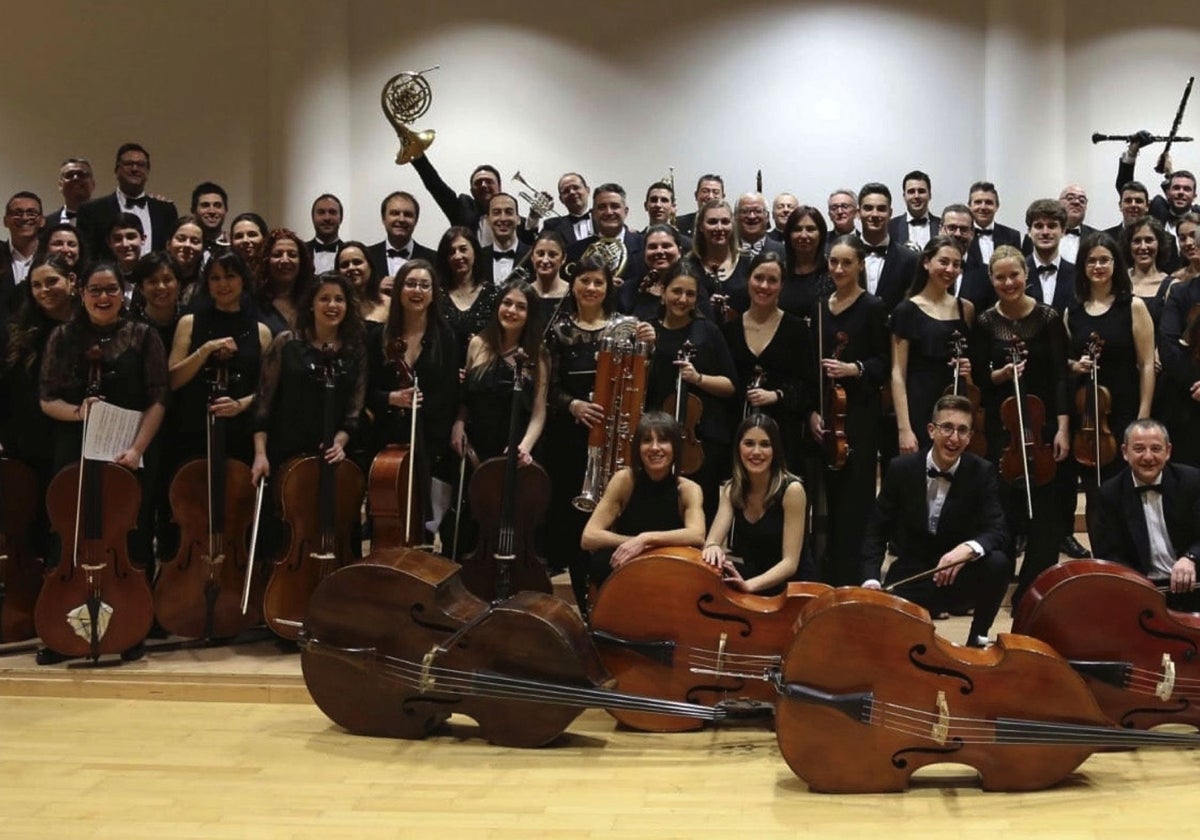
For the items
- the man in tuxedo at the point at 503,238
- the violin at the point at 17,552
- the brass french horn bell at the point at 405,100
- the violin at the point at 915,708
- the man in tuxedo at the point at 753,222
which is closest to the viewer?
the violin at the point at 915,708

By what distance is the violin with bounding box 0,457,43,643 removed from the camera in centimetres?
385

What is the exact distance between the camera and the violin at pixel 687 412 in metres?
3.86

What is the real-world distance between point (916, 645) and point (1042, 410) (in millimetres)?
1357

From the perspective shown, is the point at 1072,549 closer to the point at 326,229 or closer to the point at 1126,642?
the point at 1126,642

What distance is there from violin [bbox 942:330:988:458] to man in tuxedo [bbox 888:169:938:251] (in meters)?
1.44

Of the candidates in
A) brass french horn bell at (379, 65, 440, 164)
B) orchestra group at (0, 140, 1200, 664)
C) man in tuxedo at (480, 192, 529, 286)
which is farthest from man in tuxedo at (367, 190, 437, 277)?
orchestra group at (0, 140, 1200, 664)

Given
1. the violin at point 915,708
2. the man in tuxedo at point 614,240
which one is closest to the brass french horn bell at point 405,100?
the man in tuxedo at point 614,240

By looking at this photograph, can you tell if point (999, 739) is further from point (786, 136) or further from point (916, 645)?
point (786, 136)

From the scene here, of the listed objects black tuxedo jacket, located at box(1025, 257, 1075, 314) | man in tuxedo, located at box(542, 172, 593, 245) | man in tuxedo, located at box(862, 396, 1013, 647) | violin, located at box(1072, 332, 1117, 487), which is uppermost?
man in tuxedo, located at box(542, 172, 593, 245)

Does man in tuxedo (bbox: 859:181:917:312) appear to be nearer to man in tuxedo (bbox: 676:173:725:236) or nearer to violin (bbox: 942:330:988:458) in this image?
violin (bbox: 942:330:988:458)

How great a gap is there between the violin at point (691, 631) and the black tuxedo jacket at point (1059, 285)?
192 centimetres

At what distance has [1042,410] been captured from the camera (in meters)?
3.89

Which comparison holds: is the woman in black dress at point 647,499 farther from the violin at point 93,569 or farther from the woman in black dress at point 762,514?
the violin at point 93,569

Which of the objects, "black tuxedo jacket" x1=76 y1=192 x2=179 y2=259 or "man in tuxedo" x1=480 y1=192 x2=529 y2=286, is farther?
"black tuxedo jacket" x1=76 y1=192 x2=179 y2=259
